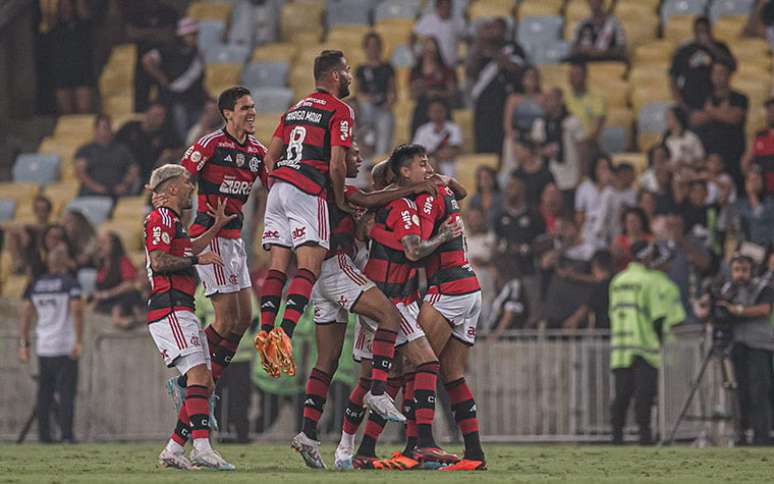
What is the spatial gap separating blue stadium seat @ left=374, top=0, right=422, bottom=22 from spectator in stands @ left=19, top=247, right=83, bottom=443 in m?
8.58

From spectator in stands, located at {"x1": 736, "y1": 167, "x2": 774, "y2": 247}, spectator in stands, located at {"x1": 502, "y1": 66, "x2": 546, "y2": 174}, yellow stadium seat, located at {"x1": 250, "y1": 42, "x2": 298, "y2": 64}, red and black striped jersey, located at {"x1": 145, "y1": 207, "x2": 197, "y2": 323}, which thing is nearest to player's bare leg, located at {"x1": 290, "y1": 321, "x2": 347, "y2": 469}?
red and black striped jersey, located at {"x1": 145, "y1": 207, "x2": 197, "y2": 323}

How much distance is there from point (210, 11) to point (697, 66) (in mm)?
8822

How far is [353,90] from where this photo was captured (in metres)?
24.6

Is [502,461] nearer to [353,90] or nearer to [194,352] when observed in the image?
[194,352]

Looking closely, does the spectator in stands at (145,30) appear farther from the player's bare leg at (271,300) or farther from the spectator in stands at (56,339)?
the player's bare leg at (271,300)

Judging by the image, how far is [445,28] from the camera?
24.9 m

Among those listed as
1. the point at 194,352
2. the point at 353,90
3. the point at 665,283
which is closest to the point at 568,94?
the point at 353,90

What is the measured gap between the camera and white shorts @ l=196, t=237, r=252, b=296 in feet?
42.4

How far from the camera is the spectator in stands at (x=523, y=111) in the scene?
22.9 meters

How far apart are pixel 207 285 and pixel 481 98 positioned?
11.1 meters

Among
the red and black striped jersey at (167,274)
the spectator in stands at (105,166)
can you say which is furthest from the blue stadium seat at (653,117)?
the red and black striped jersey at (167,274)

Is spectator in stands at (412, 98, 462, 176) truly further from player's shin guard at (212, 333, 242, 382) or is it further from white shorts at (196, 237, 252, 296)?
player's shin guard at (212, 333, 242, 382)

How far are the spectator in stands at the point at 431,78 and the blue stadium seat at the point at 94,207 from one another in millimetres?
4567

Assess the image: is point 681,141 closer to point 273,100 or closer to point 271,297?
point 273,100
